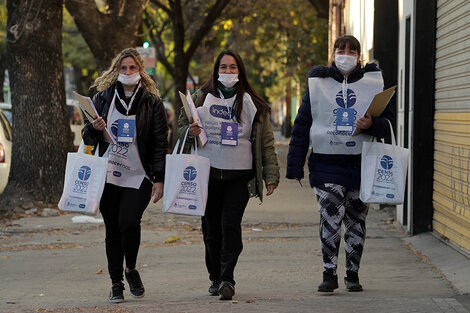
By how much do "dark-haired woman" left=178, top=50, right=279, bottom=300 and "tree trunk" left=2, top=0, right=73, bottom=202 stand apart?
305 inches

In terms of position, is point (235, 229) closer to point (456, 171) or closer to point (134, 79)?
point (134, 79)

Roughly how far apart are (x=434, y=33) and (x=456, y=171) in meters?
1.91

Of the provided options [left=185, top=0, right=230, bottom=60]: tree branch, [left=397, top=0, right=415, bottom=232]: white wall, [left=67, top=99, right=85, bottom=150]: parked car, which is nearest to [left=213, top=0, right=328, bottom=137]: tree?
[left=185, top=0, right=230, bottom=60]: tree branch

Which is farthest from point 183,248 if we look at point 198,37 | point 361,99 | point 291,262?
point 198,37

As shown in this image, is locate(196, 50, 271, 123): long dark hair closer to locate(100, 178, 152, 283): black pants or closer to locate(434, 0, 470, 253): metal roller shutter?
locate(100, 178, 152, 283): black pants

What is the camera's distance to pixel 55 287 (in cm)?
848

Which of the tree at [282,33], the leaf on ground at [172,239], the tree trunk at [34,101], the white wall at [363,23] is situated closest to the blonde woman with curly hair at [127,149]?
the leaf on ground at [172,239]

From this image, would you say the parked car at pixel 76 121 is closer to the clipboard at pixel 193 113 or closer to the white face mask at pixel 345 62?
the clipboard at pixel 193 113


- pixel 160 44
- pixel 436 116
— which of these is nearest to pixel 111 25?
pixel 436 116

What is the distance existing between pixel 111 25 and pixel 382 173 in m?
12.0

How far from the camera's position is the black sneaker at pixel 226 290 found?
707cm

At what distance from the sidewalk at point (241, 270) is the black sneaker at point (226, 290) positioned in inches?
2.5

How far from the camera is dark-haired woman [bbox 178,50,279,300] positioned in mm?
7203

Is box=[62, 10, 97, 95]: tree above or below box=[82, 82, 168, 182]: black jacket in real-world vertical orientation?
above
